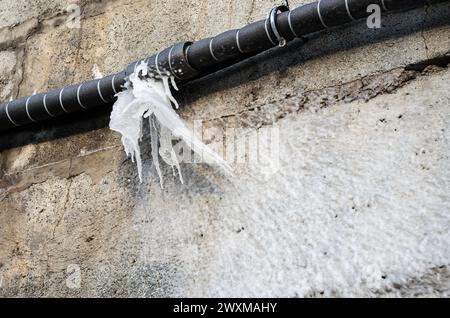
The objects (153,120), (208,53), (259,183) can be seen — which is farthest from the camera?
(153,120)

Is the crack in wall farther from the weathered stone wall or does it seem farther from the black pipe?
the black pipe

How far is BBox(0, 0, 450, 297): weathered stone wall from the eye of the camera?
1.81 m

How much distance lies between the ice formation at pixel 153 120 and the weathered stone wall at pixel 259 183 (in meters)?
0.07

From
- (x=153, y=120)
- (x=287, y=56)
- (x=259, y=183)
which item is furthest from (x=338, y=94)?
(x=153, y=120)

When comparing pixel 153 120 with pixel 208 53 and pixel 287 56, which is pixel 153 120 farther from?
pixel 287 56

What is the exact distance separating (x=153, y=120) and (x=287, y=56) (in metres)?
0.58

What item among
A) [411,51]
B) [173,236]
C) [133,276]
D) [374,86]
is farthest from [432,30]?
[133,276]

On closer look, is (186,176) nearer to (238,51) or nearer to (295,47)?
(238,51)

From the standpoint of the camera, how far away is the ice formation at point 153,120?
7.34 ft

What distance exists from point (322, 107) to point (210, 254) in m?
0.65

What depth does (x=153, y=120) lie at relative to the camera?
2.32 meters

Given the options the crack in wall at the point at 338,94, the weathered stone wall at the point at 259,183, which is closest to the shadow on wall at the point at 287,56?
the weathered stone wall at the point at 259,183

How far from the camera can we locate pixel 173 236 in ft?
7.05

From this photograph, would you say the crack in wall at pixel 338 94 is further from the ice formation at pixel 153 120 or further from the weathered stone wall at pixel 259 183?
the ice formation at pixel 153 120
